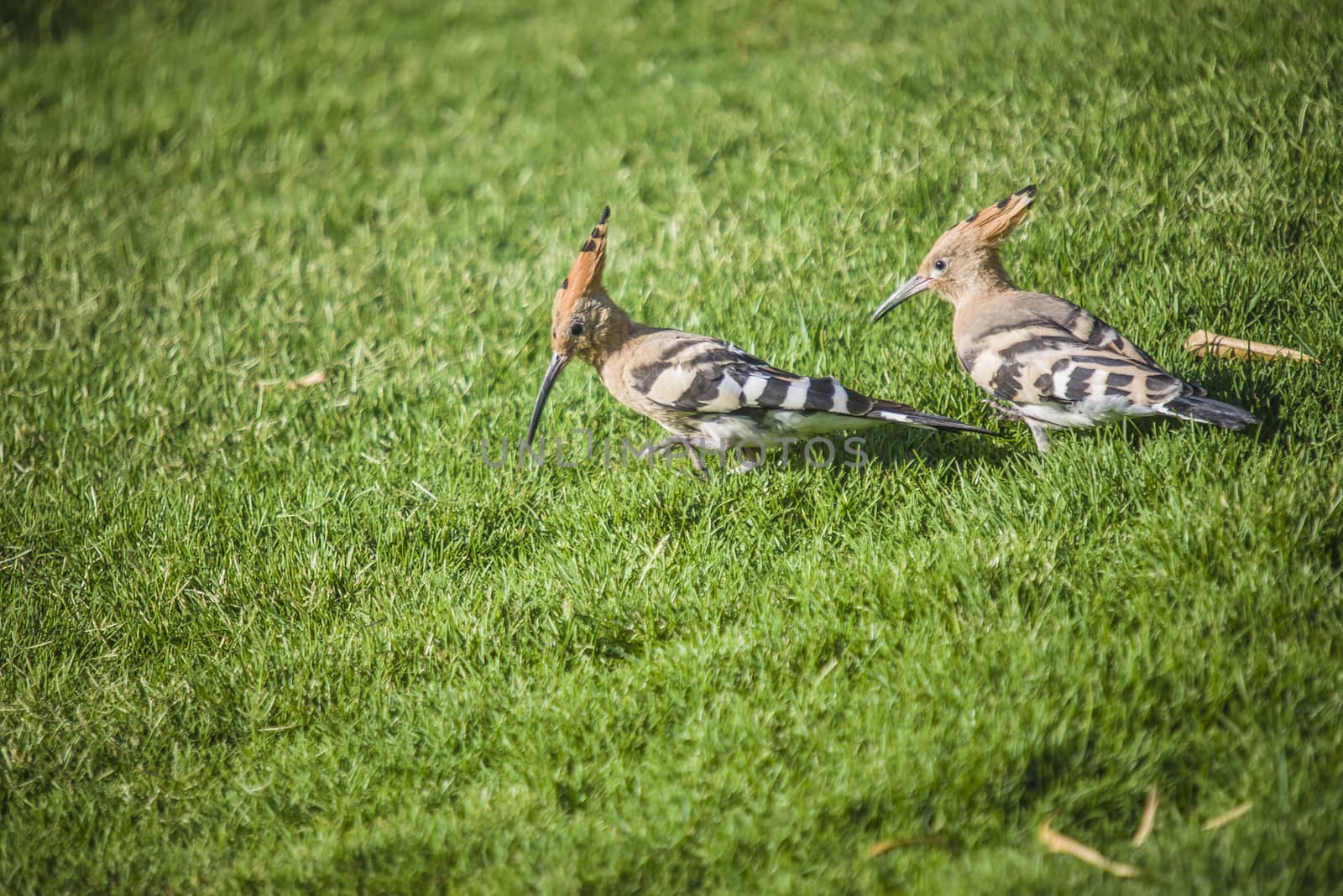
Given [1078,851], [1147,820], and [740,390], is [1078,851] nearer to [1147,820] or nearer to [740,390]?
[1147,820]

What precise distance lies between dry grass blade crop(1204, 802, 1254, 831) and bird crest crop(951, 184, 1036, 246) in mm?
2551

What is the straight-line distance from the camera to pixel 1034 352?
12.9ft

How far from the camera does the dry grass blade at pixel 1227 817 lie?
2717 millimetres

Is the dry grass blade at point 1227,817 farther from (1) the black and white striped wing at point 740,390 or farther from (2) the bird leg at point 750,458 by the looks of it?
(2) the bird leg at point 750,458

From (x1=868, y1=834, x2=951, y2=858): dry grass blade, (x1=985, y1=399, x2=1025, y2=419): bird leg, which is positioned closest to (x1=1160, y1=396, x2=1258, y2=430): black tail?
(x1=985, y1=399, x2=1025, y2=419): bird leg

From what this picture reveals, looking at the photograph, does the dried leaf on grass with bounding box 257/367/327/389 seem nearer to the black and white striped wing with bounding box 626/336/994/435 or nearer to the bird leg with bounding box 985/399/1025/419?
the black and white striped wing with bounding box 626/336/994/435

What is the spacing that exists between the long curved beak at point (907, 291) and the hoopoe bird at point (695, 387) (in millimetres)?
708

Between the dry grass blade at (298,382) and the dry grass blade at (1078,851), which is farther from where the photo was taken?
the dry grass blade at (298,382)

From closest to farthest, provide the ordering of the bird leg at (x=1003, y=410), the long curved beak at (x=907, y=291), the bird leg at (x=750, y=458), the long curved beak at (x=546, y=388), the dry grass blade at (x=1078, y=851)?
the dry grass blade at (x=1078, y=851) → the bird leg at (x=1003, y=410) → the bird leg at (x=750, y=458) → the long curved beak at (x=546, y=388) → the long curved beak at (x=907, y=291)

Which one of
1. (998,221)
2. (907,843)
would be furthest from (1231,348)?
(907,843)

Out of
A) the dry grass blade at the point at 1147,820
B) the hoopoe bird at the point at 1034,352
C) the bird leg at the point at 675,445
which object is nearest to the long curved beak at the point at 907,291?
the hoopoe bird at the point at 1034,352

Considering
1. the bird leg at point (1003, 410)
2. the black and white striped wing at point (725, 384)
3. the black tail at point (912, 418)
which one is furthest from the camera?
the bird leg at point (1003, 410)

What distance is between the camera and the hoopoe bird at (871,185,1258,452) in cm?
363

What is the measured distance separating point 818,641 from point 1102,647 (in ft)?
2.95
